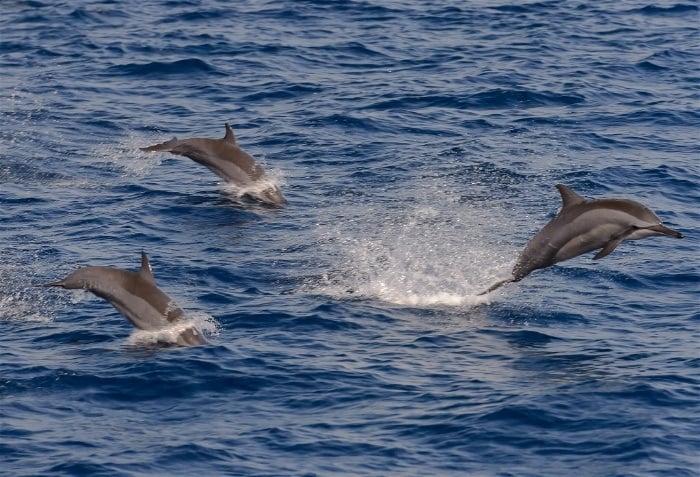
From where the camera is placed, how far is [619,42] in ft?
115

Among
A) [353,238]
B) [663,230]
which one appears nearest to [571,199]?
[663,230]

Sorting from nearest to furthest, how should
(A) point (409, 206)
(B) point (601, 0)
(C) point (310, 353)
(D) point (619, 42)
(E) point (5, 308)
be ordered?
(C) point (310, 353) < (E) point (5, 308) < (A) point (409, 206) < (D) point (619, 42) < (B) point (601, 0)


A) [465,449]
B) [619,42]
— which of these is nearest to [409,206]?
[465,449]

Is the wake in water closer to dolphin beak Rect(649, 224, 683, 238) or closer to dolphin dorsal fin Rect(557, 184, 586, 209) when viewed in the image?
dolphin dorsal fin Rect(557, 184, 586, 209)

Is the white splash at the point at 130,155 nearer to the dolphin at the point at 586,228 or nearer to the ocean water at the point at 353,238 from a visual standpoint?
the ocean water at the point at 353,238

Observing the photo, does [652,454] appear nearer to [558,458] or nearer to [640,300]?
[558,458]

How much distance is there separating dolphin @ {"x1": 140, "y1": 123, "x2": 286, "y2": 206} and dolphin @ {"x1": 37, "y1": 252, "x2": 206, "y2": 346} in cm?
712

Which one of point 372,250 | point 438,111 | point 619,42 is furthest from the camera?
point 619,42

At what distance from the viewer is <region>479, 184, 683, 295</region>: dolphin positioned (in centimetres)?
1830

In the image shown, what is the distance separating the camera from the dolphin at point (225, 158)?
2503cm

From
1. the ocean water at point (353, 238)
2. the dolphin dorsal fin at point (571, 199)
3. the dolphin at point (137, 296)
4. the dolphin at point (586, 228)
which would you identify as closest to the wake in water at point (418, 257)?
the ocean water at point (353, 238)

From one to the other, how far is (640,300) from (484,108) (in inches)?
425

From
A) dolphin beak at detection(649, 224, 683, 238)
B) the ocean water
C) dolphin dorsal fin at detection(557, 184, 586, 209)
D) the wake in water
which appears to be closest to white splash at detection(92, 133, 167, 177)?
the ocean water

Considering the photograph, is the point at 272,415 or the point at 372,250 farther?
the point at 372,250
